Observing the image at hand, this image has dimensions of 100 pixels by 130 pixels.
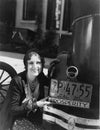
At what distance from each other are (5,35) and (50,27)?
0.15 metres

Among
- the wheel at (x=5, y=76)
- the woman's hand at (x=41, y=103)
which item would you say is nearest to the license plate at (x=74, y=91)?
the woman's hand at (x=41, y=103)

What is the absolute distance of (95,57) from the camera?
1091mm

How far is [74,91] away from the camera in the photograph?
3.65 ft

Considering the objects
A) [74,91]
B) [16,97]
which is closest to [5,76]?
[16,97]

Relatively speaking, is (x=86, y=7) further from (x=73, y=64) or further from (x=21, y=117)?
(x=21, y=117)

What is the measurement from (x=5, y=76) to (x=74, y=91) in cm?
26

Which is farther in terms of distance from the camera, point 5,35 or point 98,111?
point 5,35

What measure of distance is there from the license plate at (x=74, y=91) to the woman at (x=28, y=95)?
75mm

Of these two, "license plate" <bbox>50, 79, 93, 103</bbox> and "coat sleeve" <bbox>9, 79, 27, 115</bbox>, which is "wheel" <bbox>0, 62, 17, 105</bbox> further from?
"license plate" <bbox>50, 79, 93, 103</bbox>

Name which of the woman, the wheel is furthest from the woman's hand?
the wheel

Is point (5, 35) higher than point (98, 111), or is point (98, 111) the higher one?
point (5, 35)

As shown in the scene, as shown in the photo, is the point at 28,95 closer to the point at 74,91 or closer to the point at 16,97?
the point at 16,97

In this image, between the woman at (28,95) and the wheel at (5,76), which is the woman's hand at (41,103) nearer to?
the woman at (28,95)

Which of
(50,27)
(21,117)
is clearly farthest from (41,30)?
(21,117)
